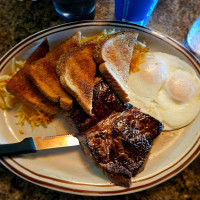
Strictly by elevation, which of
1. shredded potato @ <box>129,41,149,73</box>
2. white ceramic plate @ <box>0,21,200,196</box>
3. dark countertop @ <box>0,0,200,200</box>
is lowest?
white ceramic plate @ <box>0,21,200,196</box>

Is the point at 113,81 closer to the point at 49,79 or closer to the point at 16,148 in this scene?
the point at 49,79

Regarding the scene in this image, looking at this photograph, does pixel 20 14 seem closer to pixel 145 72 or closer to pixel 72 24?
pixel 72 24

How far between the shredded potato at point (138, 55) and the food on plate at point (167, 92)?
0.05 m

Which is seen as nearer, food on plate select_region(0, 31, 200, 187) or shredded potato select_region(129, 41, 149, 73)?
food on plate select_region(0, 31, 200, 187)

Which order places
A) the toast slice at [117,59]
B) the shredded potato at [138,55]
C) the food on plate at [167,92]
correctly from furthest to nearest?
the shredded potato at [138,55]
the food on plate at [167,92]
the toast slice at [117,59]

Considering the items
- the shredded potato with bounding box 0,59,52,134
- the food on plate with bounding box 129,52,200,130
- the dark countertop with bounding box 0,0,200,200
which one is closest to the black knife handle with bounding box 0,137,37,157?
the shredded potato with bounding box 0,59,52,134

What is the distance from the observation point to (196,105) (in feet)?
6.81

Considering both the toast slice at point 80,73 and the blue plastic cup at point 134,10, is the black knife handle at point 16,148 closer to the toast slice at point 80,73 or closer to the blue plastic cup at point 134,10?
the toast slice at point 80,73

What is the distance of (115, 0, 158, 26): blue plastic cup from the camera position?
224cm

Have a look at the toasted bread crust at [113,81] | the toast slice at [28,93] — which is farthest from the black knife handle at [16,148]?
the toasted bread crust at [113,81]

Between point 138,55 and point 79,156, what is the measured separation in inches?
51.0

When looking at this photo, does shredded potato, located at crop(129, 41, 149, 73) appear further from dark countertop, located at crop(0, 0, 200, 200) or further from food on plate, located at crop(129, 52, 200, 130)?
dark countertop, located at crop(0, 0, 200, 200)

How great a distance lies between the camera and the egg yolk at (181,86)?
207 cm

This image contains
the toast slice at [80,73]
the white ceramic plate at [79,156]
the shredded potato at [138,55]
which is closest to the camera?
the white ceramic plate at [79,156]
